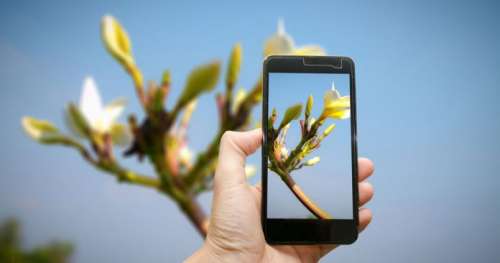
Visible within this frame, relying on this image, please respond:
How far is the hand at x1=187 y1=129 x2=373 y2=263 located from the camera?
0.46 m

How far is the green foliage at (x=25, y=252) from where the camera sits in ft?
2.56

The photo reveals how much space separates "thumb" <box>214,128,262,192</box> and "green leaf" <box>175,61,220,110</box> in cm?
10

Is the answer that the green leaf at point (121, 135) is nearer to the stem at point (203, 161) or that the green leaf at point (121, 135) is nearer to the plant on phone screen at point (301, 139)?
the stem at point (203, 161)

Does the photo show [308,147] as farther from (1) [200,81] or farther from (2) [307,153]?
(1) [200,81]

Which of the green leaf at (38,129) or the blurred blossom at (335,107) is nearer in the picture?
the blurred blossom at (335,107)

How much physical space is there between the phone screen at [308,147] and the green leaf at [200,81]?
0.09m

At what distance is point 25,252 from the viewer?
0.80m

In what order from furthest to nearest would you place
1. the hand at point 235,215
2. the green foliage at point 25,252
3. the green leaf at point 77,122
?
the green foliage at point 25,252
the green leaf at point 77,122
the hand at point 235,215

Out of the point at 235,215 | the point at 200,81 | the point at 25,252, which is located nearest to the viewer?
the point at 235,215

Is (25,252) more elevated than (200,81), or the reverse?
(200,81)

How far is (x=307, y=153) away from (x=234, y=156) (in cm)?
7

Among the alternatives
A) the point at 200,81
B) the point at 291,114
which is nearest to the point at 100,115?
the point at 200,81

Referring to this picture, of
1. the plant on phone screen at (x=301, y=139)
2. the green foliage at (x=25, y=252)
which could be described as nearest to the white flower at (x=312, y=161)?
the plant on phone screen at (x=301, y=139)

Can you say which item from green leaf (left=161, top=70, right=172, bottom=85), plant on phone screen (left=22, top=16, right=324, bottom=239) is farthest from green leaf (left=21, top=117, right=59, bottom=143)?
green leaf (left=161, top=70, right=172, bottom=85)
